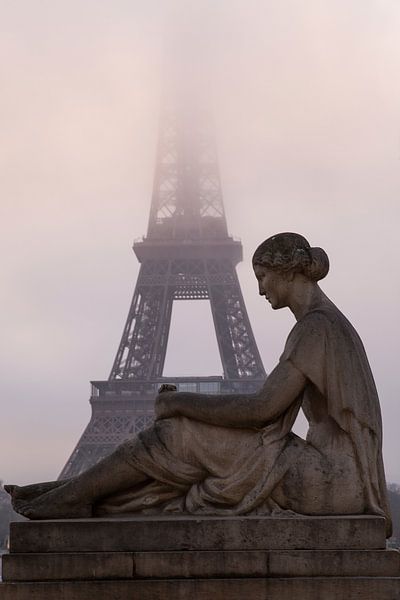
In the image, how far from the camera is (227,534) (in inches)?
254

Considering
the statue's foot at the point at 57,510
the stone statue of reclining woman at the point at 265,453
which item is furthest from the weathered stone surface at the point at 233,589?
the statue's foot at the point at 57,510

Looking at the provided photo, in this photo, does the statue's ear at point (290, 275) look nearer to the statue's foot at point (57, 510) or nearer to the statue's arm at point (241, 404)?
the statue's arm at point (241, 404)

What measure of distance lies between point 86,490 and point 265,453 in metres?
1.04

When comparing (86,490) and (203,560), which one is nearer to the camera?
(203,560)

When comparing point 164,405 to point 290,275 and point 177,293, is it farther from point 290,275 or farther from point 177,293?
Answer: point 177,293

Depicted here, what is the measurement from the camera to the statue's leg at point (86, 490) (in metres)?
6.89

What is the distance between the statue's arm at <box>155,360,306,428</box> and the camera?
6.84m

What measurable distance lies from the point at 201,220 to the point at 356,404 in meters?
66.2

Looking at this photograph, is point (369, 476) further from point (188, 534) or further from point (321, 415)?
point (188, 534)

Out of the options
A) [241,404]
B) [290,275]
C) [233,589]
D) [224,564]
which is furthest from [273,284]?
[233,589]

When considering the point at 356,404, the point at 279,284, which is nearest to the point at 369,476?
the point at 356,404

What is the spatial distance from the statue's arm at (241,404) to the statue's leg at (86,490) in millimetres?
354

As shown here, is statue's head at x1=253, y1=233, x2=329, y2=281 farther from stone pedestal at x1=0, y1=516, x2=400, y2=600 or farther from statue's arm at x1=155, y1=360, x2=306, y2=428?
stone pedestal at x1=0, y1=516, x2=400, y2=600

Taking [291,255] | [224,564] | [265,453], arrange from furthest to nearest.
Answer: [291,255] → [265,453] → [224,564]
